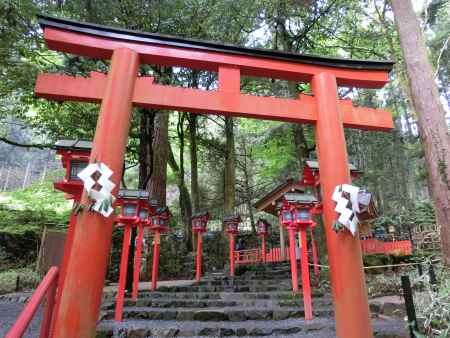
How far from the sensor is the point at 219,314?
6.70 meters

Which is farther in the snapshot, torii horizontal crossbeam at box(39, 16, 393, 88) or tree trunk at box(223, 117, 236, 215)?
tree trunk at box(223, 117, 236, 215)

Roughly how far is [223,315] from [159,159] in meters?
8.14

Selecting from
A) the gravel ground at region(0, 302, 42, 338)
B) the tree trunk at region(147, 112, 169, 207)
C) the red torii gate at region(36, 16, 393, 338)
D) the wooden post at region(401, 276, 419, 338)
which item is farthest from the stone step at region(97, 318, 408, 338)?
the tree trunk at region(147, 112, 169, 207)

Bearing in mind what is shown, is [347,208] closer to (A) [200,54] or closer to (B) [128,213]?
(A) [200,54]

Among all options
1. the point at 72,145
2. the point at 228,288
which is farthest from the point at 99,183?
the point at 228,288

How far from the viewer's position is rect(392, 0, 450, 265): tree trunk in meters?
4.85

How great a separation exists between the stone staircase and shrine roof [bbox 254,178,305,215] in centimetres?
280

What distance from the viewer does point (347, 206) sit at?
384cm

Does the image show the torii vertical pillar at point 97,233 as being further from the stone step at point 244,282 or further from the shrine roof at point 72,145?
the stone step at point 244,282

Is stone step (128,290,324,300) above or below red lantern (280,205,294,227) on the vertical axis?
below

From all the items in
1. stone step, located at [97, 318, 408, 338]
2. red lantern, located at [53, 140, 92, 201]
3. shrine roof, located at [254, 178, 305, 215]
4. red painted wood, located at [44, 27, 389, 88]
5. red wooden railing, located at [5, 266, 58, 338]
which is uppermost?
red painted wood, located at [44, 27, 389, 88]

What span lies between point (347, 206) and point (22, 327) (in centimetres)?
343

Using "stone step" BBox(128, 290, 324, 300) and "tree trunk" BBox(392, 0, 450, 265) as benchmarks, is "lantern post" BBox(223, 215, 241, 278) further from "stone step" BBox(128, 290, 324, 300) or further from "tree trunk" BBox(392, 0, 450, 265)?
"tree trunk" BBox(392, 0, 450, 265)

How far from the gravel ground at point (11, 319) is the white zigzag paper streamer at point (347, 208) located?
564 cm
